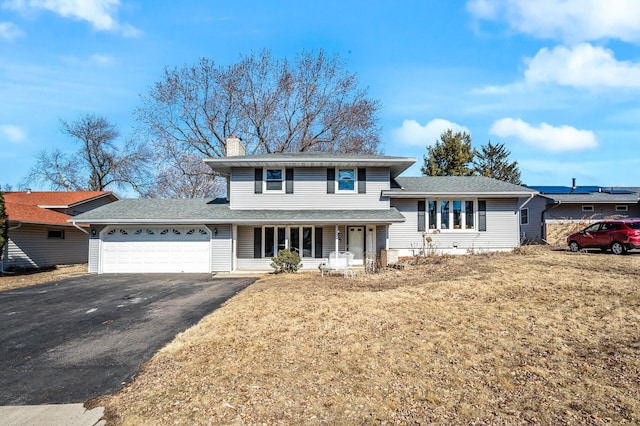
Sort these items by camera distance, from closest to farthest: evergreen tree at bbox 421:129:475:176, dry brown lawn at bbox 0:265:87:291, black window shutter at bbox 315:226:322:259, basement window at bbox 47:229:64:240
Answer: dry brown lawn at bbox 0:265:87:291
black window shutter at bbox 315:226:322:259
basement window at bbox 47:229:64:240
evergreen tree at bbox 421:129:475:176

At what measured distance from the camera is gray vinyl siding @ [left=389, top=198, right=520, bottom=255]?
17.7 metres

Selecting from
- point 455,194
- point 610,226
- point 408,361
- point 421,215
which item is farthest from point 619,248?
point 408,361

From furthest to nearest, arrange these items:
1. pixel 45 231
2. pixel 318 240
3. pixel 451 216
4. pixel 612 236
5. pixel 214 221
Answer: pixel 45 231 < pixel 451 216 < pixel 318 240 < pixel 214 221 < pixel 612 236

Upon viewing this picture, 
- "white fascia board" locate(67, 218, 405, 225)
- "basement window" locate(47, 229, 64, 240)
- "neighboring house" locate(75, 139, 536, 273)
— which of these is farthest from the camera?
"basement window" locate(47, 229, 64, 240)

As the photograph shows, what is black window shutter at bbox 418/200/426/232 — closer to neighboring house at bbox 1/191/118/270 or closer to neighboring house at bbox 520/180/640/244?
neighboring house at bbox 520/180/640/244

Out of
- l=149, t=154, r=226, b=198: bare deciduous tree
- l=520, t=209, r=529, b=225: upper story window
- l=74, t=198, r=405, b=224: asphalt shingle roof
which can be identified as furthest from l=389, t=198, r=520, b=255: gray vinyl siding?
l=149, t=154, r=226, b=198: bare deciduous tree

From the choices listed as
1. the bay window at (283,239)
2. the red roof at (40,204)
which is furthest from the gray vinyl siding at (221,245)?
the red roof at (40,204)

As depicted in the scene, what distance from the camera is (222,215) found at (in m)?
16.6

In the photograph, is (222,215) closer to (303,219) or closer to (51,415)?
(303,219)

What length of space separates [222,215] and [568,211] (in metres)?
22.7

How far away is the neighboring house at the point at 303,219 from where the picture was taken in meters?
16.5

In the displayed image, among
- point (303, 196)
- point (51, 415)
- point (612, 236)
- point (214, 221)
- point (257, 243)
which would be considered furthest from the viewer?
point (303, 196)

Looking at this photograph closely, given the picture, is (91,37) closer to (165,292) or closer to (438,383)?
(165,292)

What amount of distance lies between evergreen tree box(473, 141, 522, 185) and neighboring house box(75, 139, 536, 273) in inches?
1086
